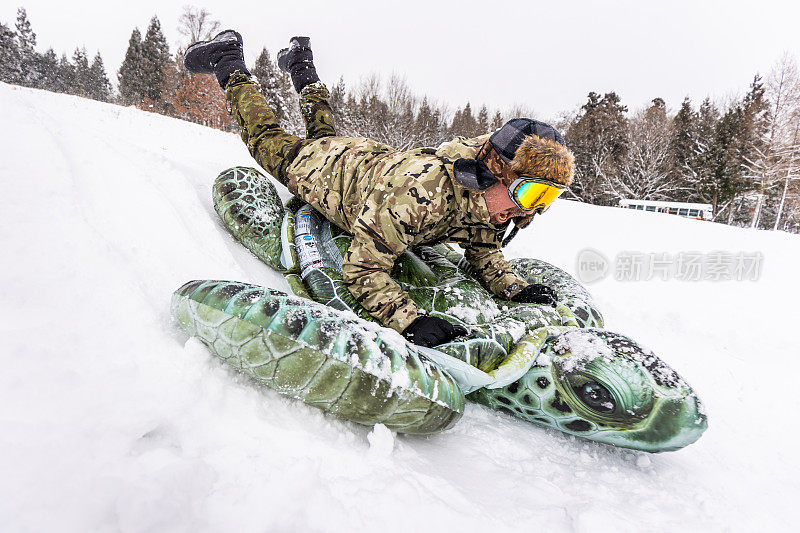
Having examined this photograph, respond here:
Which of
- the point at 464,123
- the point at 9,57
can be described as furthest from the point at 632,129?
the point at 9,57

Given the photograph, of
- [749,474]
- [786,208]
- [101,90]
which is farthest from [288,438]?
[101,90]

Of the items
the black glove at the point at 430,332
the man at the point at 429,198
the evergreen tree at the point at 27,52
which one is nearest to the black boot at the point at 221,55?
the man at the point at 429,198

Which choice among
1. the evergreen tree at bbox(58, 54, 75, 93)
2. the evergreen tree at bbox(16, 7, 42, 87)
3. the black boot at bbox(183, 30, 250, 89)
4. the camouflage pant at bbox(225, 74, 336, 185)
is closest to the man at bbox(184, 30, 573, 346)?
the camouflage pant at bbox(225, 74, 336, 185)

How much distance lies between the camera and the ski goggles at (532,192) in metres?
1.58

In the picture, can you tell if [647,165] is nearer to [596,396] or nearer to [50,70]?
[596,396]

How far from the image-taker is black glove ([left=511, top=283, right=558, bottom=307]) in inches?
Result: 80.3

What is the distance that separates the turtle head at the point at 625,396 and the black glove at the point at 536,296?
0.47 meters

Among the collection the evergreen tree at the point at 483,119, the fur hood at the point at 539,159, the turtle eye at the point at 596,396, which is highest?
the evergreen tree at the point at 483,119

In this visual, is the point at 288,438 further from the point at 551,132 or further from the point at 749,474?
the point at 749,474

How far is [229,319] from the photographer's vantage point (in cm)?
109

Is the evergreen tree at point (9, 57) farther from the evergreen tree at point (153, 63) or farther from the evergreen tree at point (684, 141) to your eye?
the evergreen tree at point (684, 141)

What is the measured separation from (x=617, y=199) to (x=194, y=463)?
1010 inches

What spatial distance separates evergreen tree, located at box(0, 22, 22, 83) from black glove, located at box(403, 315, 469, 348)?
4470 cm

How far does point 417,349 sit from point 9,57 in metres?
47.4
